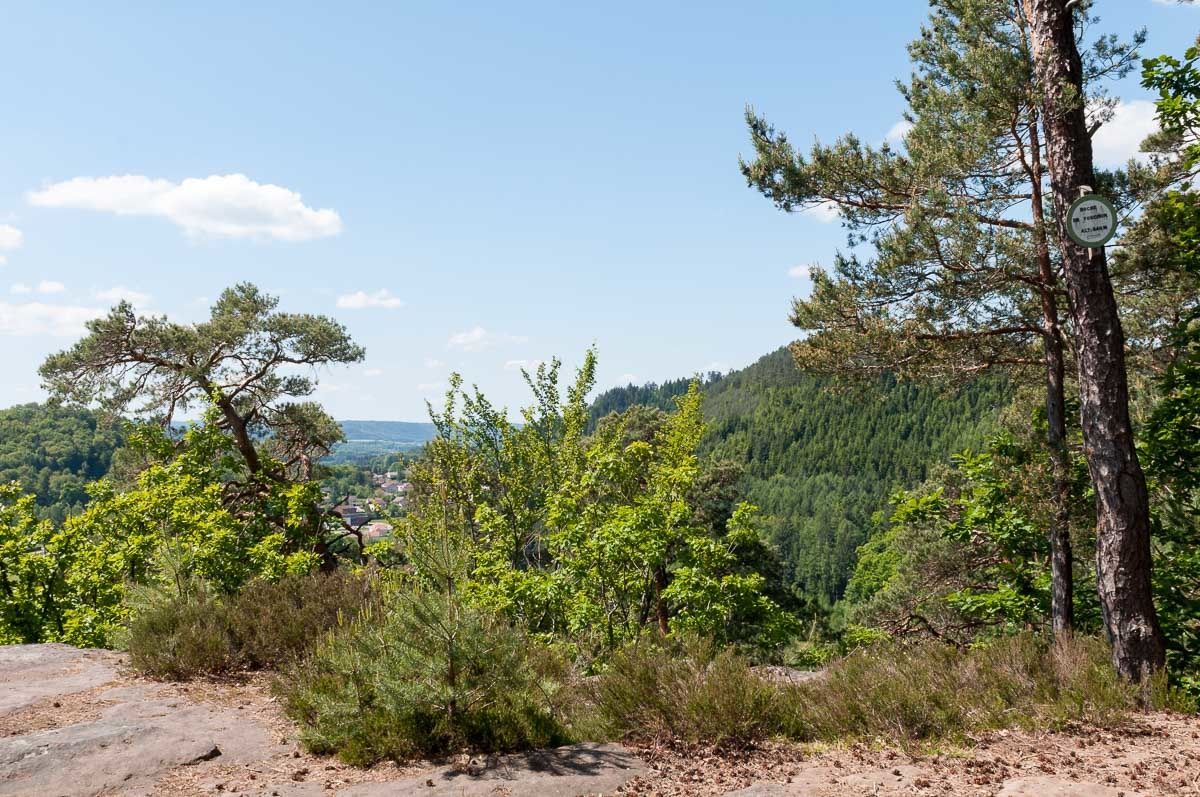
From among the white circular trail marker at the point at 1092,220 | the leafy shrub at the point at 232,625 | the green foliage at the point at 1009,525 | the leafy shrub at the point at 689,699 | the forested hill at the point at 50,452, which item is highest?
the white circular trail marker at the point at 1092,220

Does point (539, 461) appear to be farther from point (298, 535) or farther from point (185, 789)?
point (185, 789)

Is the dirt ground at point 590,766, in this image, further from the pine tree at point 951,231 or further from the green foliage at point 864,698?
the pine tree at point 951,231

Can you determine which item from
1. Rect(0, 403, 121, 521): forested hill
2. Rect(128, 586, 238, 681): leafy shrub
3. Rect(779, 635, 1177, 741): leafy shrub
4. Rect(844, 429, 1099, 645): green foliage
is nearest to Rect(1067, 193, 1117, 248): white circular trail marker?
Rect(844, 429, 1099, 645): green foliage

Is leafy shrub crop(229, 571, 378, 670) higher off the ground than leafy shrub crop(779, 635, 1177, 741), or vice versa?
leafy shrub crop(779, 635, 1177, 741)

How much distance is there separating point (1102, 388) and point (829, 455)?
15932 cm

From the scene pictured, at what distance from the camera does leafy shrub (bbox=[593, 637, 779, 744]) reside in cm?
527

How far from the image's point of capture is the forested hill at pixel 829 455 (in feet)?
385

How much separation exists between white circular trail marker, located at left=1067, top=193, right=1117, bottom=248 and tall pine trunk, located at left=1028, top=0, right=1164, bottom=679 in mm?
147

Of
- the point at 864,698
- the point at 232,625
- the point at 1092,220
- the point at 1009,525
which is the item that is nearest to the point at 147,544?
the point at 232,625

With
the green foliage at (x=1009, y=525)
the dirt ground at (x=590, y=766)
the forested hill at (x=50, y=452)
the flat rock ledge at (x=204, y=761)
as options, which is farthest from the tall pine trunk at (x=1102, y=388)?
the forested hill at (x=50, y=452)

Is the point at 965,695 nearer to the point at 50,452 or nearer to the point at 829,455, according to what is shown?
the point at 50,452

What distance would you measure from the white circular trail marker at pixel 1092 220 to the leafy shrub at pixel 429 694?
575 centimetres

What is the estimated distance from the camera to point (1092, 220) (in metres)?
5.93

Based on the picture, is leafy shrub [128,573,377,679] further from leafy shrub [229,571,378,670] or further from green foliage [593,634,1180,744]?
green foliage [593,634,1180,744]
